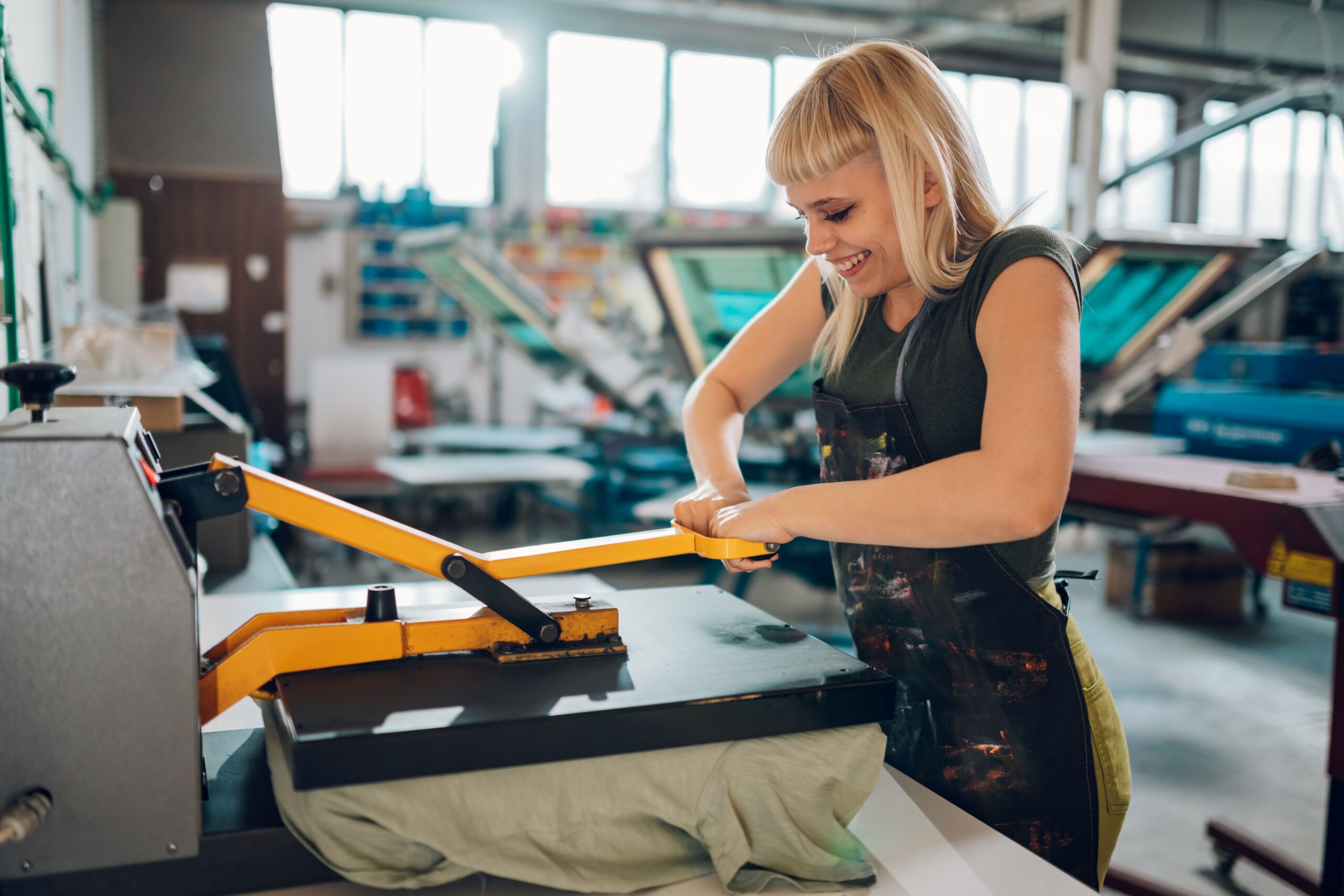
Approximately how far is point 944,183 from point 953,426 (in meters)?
0.26

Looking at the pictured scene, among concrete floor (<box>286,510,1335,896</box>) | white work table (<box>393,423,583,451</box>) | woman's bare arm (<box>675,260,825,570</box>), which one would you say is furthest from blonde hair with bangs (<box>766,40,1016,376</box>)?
white work table (<box>393,423,583,451</box>)

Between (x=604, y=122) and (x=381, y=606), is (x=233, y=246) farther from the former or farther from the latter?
(x=381, y=606)

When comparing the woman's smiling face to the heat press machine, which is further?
the woman's smiling face

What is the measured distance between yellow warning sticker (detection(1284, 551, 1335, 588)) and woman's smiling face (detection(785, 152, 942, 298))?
1483mm

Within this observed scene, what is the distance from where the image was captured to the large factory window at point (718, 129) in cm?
859

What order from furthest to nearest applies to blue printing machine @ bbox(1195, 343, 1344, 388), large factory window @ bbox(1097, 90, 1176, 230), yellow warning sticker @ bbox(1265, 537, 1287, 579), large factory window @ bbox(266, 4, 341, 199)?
large factory window @ bbox(1097, 90, 1176, 230), large factory window @ bbox(266, 4, 341, 199), blue printing machine @ bbox(1195, 343, 1344, 388), yellow warning sticker @ bbox(1265, 537, 1287, 579)

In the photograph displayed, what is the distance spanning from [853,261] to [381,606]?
64cm

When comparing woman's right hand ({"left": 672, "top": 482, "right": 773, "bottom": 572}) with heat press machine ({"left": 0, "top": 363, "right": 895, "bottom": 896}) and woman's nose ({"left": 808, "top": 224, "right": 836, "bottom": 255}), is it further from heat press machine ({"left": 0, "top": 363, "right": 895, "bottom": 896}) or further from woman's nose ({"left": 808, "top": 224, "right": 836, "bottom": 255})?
woman's nose ({"left": 808, "top": 224, "right": 836, "bottom": 255})

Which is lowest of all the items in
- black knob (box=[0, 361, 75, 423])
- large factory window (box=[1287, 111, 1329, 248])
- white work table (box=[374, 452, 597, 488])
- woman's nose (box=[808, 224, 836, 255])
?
white work table (box=[374, 452, 597, 488])

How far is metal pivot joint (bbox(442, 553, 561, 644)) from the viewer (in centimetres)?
85

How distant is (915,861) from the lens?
2.82 feet

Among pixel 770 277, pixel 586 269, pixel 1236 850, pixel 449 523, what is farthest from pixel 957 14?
pixel 1236 850

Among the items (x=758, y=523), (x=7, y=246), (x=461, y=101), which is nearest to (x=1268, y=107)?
(x=758, y=523)

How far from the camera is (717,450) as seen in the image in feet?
4.25
